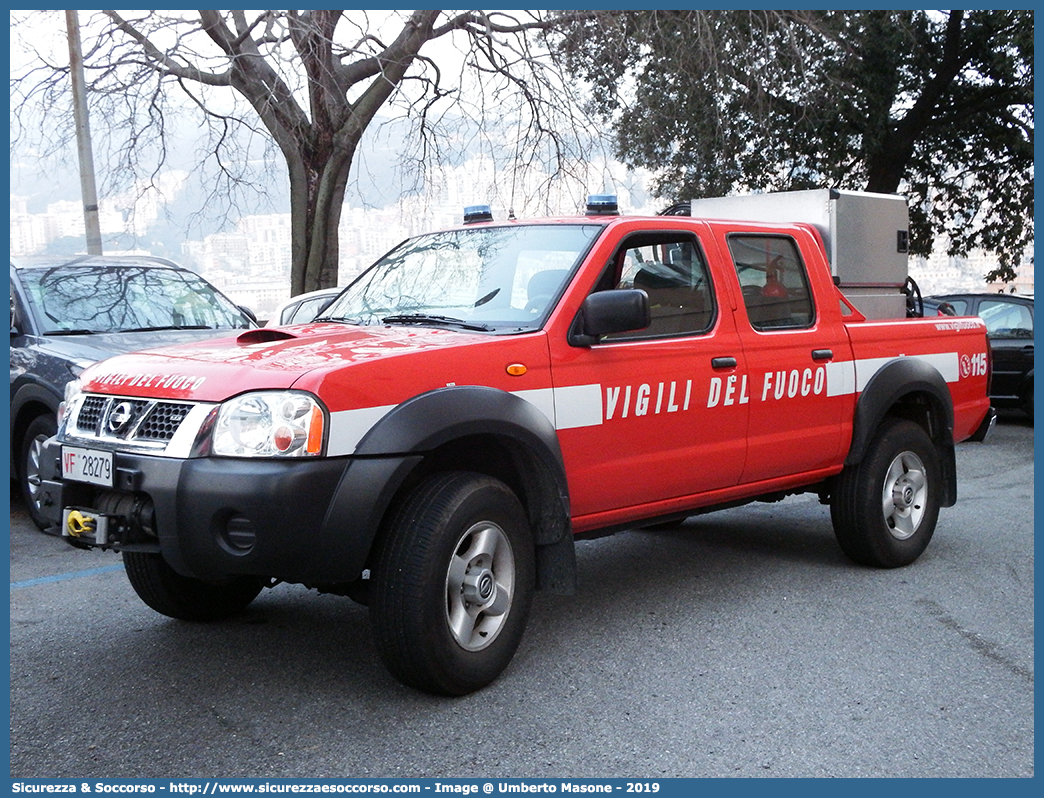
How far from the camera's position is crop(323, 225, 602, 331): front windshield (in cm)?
500

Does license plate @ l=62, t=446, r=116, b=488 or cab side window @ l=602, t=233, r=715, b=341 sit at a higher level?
cab side window @ l=602, t=233, r=715, b=341

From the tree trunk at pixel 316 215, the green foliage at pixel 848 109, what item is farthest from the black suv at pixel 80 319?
the green foliage at pixel 848 109

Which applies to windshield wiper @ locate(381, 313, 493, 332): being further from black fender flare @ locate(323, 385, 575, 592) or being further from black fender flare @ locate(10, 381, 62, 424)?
black fender flare @ locate(10, 381, 62, 424)

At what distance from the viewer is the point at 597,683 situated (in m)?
4.61

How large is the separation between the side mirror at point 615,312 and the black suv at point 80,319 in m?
3.70

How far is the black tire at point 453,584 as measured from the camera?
4.17m

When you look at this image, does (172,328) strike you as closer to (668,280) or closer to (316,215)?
(668,280)

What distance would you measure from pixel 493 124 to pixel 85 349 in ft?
28.3

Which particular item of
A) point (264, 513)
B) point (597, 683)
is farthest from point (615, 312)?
point (264, 513)

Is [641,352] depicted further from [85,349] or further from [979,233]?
[979,233]

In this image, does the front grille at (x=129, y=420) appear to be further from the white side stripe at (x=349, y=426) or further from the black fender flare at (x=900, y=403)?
the black fender flare at (x=900, y=403)

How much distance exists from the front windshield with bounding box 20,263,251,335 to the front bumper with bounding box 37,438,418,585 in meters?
4.42

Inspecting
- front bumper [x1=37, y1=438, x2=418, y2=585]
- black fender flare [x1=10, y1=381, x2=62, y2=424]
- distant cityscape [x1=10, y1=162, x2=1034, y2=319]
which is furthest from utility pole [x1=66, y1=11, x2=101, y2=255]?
front bumper [x1=37, y1=438, x2=418, y2=585]

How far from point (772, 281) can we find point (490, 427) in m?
2.27
